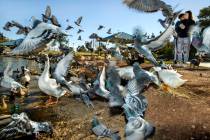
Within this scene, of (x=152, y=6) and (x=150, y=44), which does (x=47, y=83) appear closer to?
(x=150, y=44)

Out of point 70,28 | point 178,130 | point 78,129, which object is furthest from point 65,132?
point 70,28

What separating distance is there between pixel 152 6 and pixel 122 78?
2190 millimetres

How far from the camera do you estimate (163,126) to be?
12.1 metres

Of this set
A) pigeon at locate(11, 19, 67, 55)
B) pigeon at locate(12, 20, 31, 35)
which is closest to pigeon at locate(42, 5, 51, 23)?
pigeon at locate(11, 19, 67, 55)

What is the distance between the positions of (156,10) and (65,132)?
501cm

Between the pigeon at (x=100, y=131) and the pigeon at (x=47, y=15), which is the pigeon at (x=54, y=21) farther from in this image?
the pigeon at (x=100, y=131)

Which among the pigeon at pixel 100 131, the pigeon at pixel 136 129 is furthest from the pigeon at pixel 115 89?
the pigeon at pixel 100 131

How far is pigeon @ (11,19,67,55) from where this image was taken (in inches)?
471

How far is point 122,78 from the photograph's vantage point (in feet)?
37.4

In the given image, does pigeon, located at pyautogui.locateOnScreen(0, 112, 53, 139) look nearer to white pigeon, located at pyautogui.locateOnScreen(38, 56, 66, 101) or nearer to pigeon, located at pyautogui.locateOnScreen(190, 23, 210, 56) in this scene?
white pigeon, located at pyautogui.locateOnScreen(38, 56, 66, 101)

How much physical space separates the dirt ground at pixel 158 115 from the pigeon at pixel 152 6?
2.98m

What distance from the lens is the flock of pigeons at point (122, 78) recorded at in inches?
348

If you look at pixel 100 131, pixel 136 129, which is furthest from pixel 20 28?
pixel 136 129

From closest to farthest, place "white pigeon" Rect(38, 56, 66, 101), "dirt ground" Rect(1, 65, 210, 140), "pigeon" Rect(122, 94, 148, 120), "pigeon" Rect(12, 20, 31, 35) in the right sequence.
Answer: "pigeon" Rect(122, 94, 148, 120) < "dirt ground" Rect(1, 65, 210, 140) < "pigeon" Rect(12, 20, 31, 35) < "white pigeon" Rect(38, 56, 66, 101)
